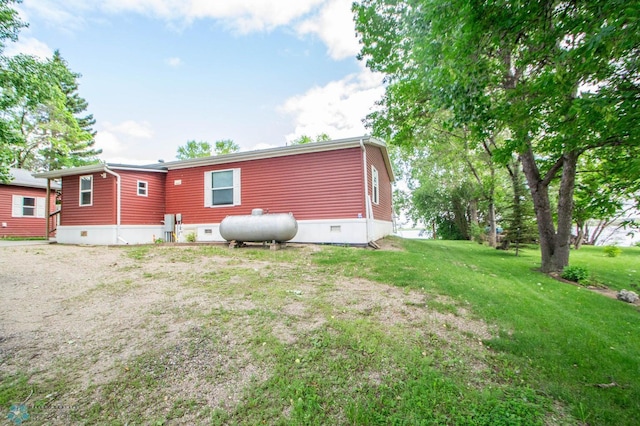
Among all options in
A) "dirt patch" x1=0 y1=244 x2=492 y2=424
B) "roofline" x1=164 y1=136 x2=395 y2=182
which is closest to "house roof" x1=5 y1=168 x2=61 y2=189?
"roofline" x1=164 y1=136 x2=395 y2=182

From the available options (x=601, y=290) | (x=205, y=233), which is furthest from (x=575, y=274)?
(x=205, y=233)

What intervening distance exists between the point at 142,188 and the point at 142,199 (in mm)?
450

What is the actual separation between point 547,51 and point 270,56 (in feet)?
38.0

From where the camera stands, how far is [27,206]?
15.6 metres

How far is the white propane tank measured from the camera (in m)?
8.38

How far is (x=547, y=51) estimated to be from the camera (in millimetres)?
3137

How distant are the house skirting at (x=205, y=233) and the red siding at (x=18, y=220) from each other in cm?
662

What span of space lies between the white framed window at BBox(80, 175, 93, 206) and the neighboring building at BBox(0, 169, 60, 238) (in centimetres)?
554

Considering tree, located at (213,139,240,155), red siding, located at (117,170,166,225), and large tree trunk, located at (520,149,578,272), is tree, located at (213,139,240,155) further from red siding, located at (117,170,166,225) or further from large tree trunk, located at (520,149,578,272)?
large tree trunk, located at (520,149,578,272)

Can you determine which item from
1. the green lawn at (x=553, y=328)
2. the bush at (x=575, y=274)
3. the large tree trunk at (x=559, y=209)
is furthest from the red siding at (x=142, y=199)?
the bush at (x=575, y=274)

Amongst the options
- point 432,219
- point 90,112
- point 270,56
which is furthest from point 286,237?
point 90,112

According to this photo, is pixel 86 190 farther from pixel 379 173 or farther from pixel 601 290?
pixel 601 290

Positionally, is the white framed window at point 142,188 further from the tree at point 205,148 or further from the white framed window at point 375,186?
the tree at point 205,148

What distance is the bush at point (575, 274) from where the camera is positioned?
6.71 meters
